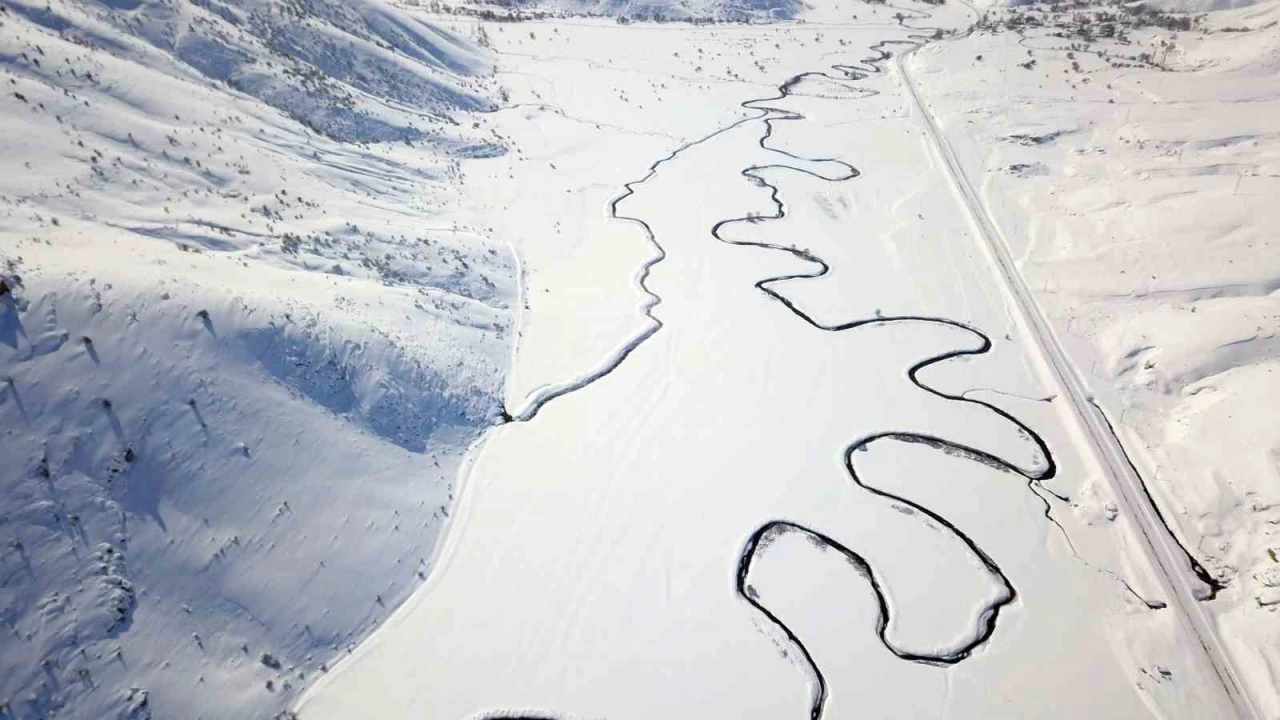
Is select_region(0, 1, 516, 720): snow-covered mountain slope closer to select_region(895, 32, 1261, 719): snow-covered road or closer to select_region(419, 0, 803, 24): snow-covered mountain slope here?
select_region(895, 32, 1261, 719): snow-covered road

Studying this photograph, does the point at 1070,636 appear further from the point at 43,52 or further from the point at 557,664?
the point at 43,52

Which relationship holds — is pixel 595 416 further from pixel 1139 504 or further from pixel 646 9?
pixel 646 9

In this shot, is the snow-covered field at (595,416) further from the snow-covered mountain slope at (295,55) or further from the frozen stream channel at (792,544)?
the snow-covered mountain slope at (295,55)

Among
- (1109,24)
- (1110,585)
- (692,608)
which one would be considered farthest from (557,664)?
(1109,24)

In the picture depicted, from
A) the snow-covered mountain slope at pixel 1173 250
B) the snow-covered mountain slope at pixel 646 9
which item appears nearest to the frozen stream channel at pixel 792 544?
the snow-covered mountain slope at pixel 1173 250

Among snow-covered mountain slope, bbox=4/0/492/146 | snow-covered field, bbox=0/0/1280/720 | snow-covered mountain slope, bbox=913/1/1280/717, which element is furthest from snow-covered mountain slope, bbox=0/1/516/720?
snow-covered mountain slope, bbox=913/1/1280/717

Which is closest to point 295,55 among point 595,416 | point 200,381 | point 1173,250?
point 200,381
